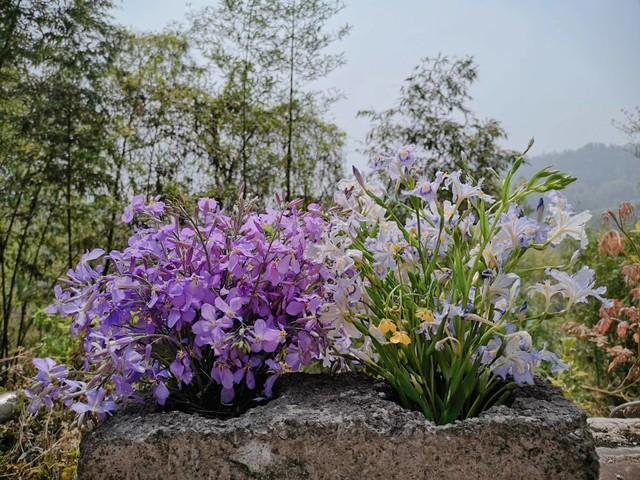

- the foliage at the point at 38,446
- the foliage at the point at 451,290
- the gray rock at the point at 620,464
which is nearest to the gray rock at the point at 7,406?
the foliage at the point at 38,446

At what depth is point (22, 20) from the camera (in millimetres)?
4195

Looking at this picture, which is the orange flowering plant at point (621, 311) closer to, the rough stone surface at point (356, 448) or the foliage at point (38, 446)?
the rough stone surface at point (356, 448)

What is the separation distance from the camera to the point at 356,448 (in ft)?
3.82

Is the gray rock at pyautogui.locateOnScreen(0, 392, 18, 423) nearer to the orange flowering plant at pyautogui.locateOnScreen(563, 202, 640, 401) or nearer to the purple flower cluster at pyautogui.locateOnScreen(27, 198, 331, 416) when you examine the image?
the purple flower cluster at pyautogui.locateOnScreen(27, 198, 331, 416)

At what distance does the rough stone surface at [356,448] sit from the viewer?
116cm

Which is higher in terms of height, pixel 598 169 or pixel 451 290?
pixel 598 169

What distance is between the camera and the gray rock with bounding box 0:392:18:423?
2230 mm

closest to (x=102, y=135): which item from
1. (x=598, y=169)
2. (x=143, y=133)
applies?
(x=143, y=133)

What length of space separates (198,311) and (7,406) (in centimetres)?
122

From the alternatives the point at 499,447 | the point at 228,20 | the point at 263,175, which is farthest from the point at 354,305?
the point at 228,20

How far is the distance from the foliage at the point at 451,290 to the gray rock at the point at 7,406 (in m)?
1.39

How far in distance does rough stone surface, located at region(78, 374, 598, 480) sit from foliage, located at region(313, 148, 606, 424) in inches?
4.2

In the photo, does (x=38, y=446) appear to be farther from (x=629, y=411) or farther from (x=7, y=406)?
(x=629, y=411)

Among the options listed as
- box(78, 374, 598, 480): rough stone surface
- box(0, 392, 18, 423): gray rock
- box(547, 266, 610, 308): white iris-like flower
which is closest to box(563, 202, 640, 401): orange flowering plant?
box(547, 266, 610, 308): white iris-like flower
